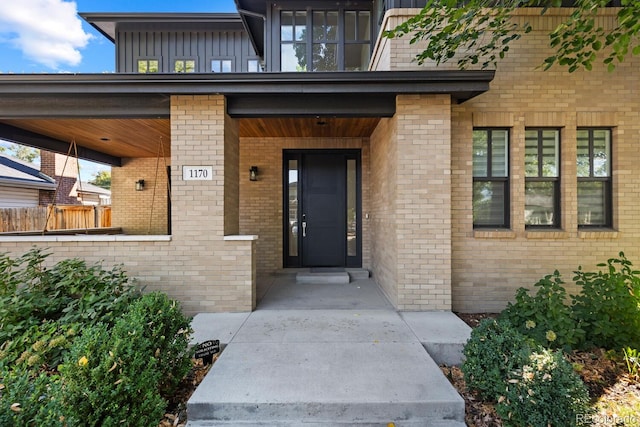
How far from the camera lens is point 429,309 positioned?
13.4ft

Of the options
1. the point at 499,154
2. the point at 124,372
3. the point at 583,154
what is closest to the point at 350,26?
the point at 499,154

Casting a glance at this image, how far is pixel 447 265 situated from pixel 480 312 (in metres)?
1.05

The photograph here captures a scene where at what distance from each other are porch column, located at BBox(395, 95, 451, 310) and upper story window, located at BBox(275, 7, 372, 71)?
2.93 meters

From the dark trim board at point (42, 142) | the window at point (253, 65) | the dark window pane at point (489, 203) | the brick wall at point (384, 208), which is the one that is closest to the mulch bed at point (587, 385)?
the brick wall at point (384, 208)

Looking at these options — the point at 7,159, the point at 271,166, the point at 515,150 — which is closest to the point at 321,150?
the point at 271,166

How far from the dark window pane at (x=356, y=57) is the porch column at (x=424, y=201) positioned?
289 cm

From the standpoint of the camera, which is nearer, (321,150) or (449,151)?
(449,151)

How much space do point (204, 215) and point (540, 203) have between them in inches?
207

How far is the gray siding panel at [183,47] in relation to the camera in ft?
29.7

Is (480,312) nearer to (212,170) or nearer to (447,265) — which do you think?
(447,265)

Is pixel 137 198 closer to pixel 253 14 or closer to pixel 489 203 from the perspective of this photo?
pixel 253 14

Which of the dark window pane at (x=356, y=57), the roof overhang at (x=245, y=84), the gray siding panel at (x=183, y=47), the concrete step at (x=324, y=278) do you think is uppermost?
the gray siding panel at (x=183, y=47)

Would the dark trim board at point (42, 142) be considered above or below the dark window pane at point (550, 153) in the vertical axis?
above

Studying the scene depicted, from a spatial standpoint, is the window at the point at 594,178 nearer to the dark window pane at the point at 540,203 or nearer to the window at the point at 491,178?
the dark window pane at the point at 540,203
